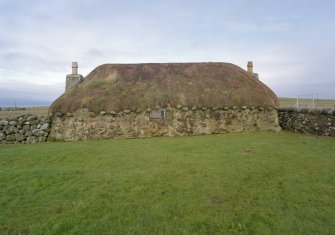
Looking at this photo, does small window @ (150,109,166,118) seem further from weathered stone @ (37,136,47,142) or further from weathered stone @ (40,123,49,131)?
weathered stone @ (37,136,47,142)

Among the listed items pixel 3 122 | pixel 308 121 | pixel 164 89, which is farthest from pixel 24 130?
pixel 308 121

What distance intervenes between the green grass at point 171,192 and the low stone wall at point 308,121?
369 cm

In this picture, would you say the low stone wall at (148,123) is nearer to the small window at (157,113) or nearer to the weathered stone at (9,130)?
Answer: the small window at (157,113)

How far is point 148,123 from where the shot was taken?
16375 millimetres

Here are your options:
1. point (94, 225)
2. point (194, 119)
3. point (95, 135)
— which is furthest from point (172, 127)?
point (94, 225)

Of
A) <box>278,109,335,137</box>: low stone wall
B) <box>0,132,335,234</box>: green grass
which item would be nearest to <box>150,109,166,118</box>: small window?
<box>0,132,335,234</box>: green grass

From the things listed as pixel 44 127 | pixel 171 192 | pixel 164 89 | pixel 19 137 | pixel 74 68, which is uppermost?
pixel 74 68

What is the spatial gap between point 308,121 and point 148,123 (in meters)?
9.10

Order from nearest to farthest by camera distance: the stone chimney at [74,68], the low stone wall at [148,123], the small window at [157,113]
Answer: the low stone wall at [148,123]
the small window at [157,113]
the stone chimney at [74,68]

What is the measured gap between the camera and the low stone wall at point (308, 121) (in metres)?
14.4

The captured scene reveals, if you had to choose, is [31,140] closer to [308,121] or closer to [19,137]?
[19,137]

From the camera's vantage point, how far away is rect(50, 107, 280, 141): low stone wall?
52.8 feet

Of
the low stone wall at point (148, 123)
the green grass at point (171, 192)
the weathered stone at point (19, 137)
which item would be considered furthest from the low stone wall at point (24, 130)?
the green grass at point (171, 192)

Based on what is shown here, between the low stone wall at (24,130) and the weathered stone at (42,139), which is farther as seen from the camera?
the weathered stone at (42,139)
